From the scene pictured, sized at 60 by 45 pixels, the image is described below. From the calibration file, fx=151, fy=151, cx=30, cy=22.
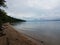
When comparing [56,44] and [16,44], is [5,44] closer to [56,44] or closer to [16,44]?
[16,44]

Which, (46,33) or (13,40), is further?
(46,33)

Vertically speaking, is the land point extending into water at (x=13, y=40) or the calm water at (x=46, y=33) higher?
the land point extending into water at (x=13, y=40)

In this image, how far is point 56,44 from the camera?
18984 mm

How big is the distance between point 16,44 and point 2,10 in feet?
17.5

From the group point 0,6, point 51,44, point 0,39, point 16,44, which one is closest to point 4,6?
point 0,6

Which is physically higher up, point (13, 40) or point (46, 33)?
point (13, 40)

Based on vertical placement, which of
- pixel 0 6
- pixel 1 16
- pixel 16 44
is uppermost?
pixel 0 6

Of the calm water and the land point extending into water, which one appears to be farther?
the calm water

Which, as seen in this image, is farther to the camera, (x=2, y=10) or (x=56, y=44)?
(x=56, y=44)

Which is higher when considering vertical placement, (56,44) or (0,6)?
(0,6)

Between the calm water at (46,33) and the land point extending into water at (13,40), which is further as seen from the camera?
the calm water at (46,33)

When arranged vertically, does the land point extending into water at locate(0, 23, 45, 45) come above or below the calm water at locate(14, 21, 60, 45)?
above

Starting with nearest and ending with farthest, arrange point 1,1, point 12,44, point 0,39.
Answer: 1. point 0,39
2. point 12,44
3. point 1,1

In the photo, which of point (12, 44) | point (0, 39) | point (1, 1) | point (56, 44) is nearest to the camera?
point (0, 39)
